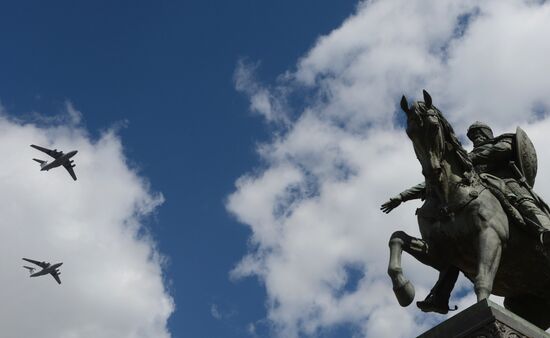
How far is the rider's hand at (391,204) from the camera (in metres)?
11.3

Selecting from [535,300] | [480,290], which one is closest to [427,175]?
[480,290]

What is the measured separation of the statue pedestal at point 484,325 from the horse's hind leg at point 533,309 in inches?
90.8

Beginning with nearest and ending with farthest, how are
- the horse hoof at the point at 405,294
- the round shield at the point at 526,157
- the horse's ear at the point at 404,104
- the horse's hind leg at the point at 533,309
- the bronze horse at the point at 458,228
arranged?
the horse hoof at the point at 405,294 < the bronze horse at the point at 458,228 < the horse's ear at the point at 404,104 < the horse's hind leg at the point at 533,309 < the round shield at the point at 526,157

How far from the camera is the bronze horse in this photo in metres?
9.70

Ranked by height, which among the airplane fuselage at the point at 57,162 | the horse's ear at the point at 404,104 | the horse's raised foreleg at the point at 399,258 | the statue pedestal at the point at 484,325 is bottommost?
the statue pedestal at the point at 484,325

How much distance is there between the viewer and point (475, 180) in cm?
1031

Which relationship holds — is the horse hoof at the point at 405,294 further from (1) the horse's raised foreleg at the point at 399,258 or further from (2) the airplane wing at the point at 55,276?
(2) the airplane wing at the point at 55,276

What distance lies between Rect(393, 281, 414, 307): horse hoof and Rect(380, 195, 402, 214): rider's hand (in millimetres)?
2196

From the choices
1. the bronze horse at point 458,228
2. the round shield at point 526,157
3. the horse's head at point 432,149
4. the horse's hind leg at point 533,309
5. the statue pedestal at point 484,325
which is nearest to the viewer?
the statue pedestal at point 484,325

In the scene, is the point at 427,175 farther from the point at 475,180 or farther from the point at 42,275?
the point at 42,275

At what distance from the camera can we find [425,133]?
400 inches

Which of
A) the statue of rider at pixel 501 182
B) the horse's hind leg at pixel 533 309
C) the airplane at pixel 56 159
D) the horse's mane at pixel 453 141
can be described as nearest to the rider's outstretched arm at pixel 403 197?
the statue of rider at pixel 501 182

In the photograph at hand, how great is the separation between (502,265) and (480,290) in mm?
1485

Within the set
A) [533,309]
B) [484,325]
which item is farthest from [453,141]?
[484,325]
